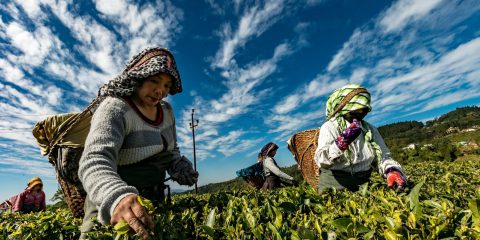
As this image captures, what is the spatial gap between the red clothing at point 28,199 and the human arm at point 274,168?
779 cm

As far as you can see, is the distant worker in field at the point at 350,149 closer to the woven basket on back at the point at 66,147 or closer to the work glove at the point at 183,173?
the work glove at the point at 183,173

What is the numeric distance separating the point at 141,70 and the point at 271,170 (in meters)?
7.44

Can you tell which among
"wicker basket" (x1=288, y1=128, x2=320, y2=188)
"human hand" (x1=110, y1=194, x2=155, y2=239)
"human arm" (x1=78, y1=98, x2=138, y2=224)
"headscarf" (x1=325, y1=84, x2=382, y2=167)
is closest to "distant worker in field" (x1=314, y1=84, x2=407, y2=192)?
"headscarf" (x1=325, y1=84, x2=382, y2=167)

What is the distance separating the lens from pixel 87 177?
1.42 m

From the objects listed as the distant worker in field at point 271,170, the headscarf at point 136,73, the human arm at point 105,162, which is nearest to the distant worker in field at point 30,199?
the distant worker in field at point 271,170

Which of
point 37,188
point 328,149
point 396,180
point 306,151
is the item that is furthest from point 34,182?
point 396,180

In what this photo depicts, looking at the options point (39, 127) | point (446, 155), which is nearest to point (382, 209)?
point (39, 127)

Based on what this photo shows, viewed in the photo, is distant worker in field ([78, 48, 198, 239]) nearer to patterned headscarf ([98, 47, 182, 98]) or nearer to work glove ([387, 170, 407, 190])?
patterned headscarf ([98, 47, 182, 98])

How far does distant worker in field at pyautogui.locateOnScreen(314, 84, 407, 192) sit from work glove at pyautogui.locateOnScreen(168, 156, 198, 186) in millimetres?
1546

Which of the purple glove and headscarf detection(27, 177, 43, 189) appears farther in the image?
headscarf detection(27, 177, 43, 189)

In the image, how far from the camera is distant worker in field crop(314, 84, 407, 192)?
316cm

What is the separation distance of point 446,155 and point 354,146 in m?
14.5

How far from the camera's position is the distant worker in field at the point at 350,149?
3.16 metres

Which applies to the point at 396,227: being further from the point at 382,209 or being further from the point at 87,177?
the point at 87,177
